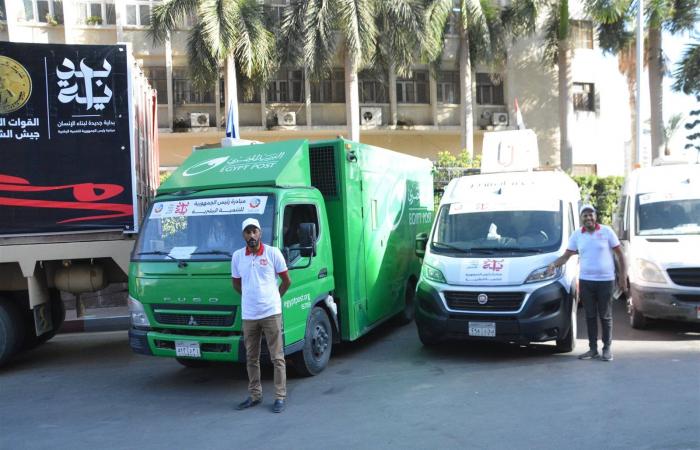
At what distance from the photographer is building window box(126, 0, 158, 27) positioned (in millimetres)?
24188

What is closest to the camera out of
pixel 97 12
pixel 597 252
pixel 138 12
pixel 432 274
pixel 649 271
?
pixel 597 252

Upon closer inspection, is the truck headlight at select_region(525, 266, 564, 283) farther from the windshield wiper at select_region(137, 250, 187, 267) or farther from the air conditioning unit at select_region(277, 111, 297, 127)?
the air conditioning unit at select_region(277, 111, 297, 127)

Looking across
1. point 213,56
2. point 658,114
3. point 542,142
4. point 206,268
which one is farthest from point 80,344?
point 542,142

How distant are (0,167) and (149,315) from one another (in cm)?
289

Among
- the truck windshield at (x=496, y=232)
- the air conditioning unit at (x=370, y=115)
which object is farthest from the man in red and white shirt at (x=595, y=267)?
the air conditioning unit at (x=370, y=115)

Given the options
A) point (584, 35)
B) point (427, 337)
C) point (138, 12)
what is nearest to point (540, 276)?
point (427, 337)

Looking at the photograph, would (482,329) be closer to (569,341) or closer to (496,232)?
(569,341)

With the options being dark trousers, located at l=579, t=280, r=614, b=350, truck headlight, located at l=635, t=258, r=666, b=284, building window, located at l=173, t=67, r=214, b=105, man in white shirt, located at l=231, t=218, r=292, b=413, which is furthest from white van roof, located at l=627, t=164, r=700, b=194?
building window, located at l=173, t=67, r=214, b=105

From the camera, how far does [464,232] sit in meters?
8.20

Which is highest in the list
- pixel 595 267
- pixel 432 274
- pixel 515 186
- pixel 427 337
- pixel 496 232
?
pixel 515 186

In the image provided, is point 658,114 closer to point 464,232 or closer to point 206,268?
point 464,232

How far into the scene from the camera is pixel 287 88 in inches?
1024

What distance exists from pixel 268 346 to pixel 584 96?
2707 cm

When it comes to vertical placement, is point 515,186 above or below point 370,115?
below
